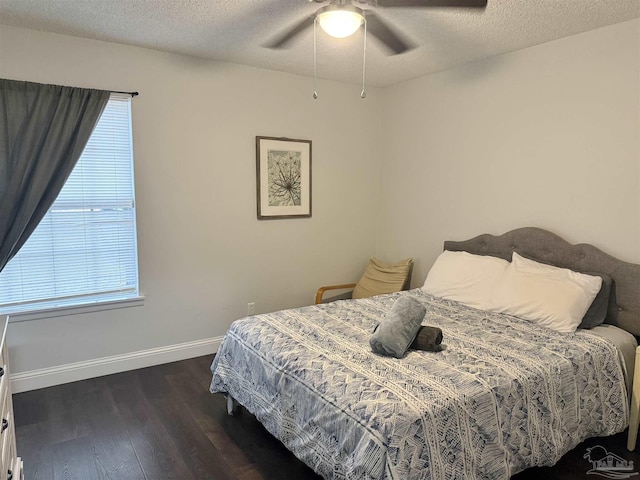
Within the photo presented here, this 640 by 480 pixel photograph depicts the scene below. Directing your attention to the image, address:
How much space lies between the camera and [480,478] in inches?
73.4

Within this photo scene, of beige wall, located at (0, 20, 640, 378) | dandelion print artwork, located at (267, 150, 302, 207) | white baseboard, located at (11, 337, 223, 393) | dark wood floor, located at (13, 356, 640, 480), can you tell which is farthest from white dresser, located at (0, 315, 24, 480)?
dandelion print artwork, located at (267, 150, 302, 207)

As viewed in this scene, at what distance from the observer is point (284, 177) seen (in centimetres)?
405

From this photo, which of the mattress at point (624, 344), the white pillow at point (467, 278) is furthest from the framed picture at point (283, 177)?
the mattress at point (624, 344)

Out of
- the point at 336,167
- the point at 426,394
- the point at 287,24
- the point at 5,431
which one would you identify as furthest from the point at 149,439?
the point at 336,167

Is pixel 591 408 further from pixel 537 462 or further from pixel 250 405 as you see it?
pixel 250 405

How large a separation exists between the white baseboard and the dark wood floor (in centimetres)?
7

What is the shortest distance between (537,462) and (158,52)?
3.60 metres

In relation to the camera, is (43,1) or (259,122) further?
(259,122)

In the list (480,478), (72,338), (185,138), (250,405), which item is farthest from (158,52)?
(480,478)

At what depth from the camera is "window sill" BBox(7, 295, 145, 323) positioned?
3.05 metres

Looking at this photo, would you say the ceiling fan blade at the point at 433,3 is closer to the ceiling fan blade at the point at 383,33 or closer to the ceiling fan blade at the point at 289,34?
the ceiling fan blade at the point at 383,33

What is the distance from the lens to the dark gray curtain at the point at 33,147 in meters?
2.83

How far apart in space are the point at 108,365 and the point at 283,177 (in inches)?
83.5
